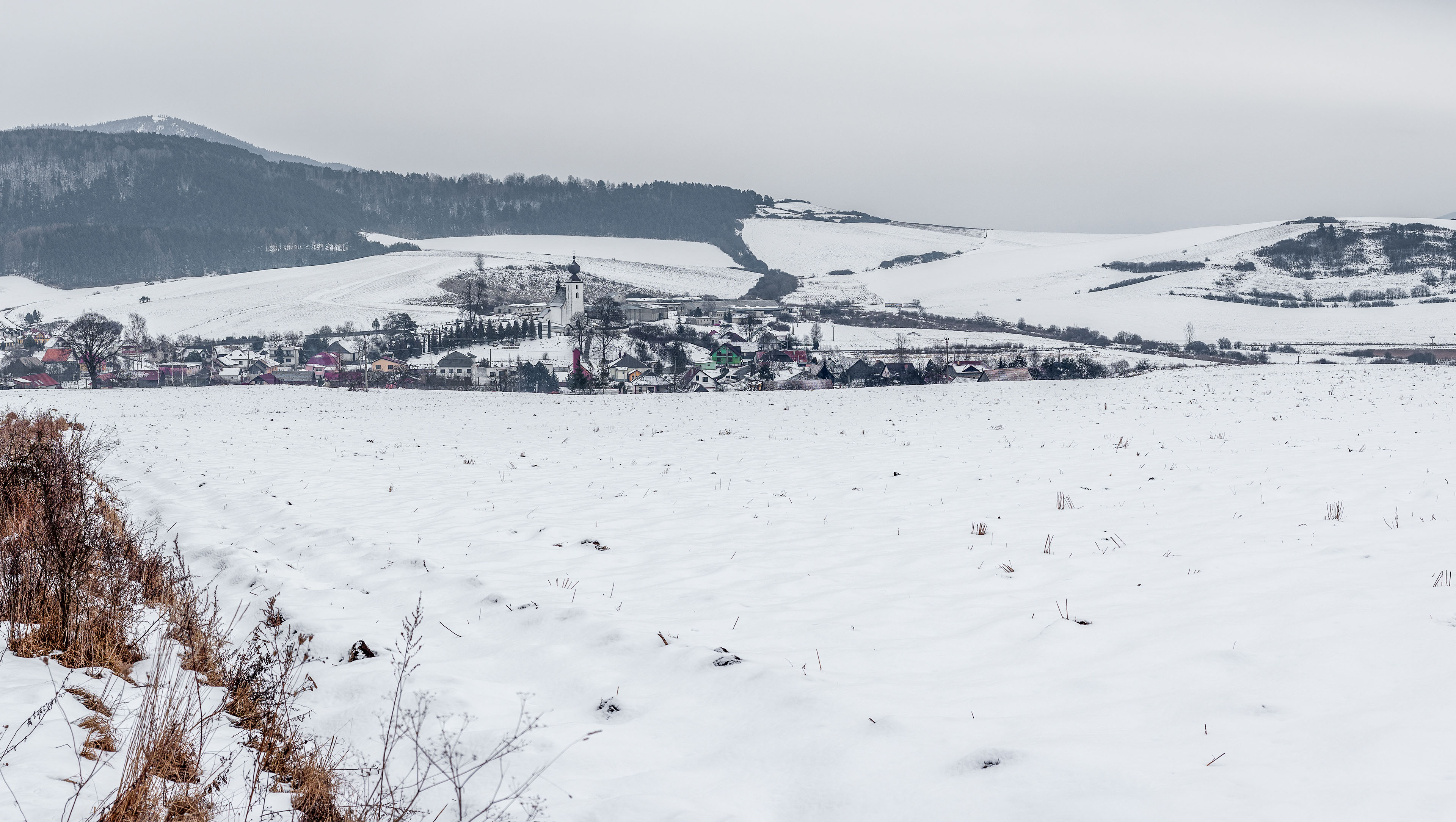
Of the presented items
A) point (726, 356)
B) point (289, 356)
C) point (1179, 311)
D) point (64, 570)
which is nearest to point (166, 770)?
point (64, 570)

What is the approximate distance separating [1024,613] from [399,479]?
434 inches

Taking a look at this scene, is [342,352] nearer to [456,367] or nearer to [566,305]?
[456,367]

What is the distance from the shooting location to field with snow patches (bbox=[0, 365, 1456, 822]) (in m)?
4.03

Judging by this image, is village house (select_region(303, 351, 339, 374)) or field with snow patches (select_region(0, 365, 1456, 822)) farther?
village house (select_region(303, 351, 339, 374))

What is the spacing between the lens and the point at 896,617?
262 inches

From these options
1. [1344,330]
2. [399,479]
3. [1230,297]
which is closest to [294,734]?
[399,479]

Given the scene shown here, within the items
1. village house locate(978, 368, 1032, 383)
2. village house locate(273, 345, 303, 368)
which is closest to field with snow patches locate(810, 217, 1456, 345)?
village house locate(978, 368, 1032, 383)

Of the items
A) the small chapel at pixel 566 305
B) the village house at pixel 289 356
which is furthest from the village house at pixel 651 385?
the small chapel at pixel 566 305

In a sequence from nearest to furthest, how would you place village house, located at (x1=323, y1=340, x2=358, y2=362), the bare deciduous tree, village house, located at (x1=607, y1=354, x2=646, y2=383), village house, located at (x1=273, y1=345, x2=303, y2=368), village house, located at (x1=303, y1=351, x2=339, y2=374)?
the bare deciduous tree → village house, located at (x1=607, y1=354, x2=646, y2=383) → village house, located at (x1=303, y1=351, x2=339, y2=374) → village house, located at (x1=273, y1=345, x2=303, y2=368) → village house, located at (x1=323, y1=340, x2=358, y2=362)

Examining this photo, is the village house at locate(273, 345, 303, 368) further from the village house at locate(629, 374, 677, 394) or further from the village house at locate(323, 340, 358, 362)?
the village house at locate(629, 374, 677, 394)

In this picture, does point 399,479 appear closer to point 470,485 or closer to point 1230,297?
point 470,485

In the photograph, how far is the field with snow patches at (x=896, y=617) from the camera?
403 cm

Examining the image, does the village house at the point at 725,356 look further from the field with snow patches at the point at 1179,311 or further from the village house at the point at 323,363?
the field with snow patches at the point at 1179,311

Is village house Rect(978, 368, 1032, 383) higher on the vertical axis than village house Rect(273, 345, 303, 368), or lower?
higher
